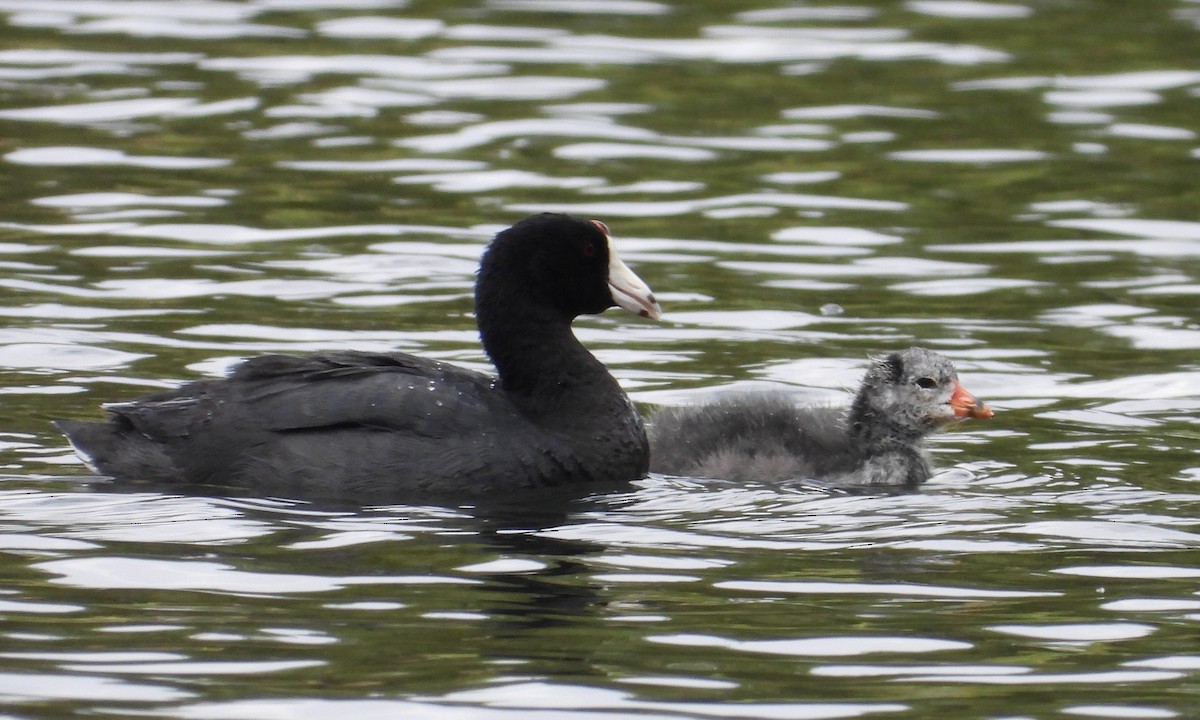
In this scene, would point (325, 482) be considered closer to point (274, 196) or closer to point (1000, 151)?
point (274, 196)

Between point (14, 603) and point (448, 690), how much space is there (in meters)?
1.74

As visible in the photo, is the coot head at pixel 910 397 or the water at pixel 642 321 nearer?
the water at pixel 642 321

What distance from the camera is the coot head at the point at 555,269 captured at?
10227 mm

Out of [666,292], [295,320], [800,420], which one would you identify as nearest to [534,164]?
[666,292]

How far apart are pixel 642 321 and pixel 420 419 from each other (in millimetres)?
4120

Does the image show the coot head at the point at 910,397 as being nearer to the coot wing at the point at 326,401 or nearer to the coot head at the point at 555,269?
the coot head at the point at 555,269

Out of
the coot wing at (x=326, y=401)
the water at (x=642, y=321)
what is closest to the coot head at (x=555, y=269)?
the coot wing at (x=326, y=401)

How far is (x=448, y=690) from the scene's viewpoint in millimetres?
6664

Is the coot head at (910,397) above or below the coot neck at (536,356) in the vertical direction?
below

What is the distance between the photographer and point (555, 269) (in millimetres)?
10305

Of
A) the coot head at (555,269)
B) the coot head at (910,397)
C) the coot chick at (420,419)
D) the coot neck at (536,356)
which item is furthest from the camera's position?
the coot head at (910,397)

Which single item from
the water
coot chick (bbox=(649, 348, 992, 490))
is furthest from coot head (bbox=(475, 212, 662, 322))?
the water

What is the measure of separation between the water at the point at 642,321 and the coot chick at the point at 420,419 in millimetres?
257

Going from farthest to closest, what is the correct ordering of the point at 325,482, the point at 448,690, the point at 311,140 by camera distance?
the point at 311,140 < the point at 325,482 < the point at 448,690
